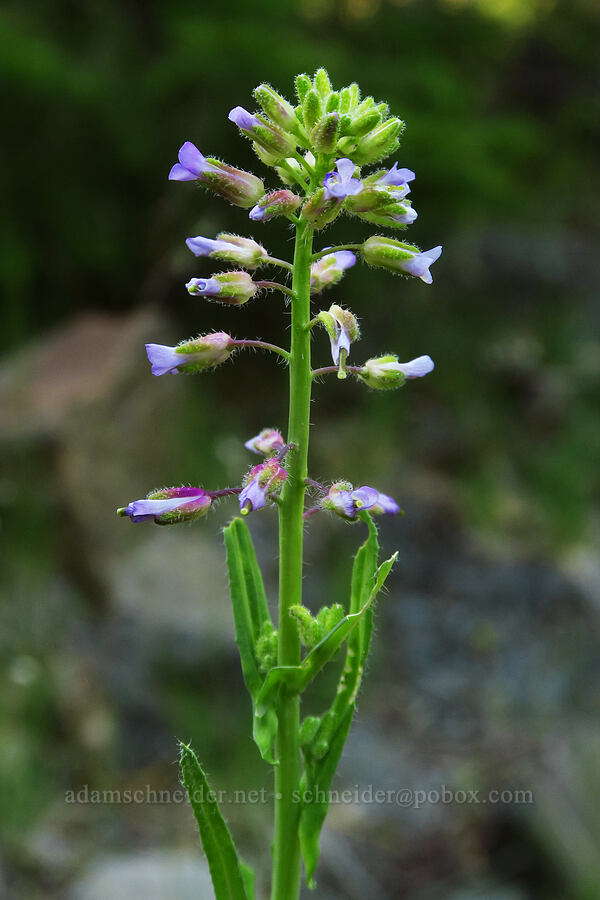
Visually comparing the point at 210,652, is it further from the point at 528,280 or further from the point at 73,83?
the point at 528,280

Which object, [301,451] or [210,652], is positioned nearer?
[301,451]

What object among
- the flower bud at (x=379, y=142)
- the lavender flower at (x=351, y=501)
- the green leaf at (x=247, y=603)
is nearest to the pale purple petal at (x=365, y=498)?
the lavender flower at (x=351, y=501)

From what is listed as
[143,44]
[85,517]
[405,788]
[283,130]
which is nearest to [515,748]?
[405,788]

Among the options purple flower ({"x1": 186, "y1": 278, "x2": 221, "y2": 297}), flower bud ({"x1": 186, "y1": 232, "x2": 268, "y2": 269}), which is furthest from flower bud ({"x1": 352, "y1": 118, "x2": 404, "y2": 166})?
purple flower ({"x1": 186, "y1": 278, "x2": 221, "y2": 297})

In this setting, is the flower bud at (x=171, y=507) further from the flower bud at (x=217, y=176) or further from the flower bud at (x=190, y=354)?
the flower bud at (x=217, y=176)

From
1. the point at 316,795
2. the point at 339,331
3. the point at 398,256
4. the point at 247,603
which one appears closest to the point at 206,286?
the point at 339,331

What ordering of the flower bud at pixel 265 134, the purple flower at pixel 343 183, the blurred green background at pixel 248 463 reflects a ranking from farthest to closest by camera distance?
1. the blurred green background at pixel 248 463
2. the flower bud at pixel 265 134
3. the purple flower at pixel 343 183

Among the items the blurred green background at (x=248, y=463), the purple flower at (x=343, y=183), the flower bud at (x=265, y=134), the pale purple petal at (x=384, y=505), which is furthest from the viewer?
the blurred green background at (x=248, y=463)
